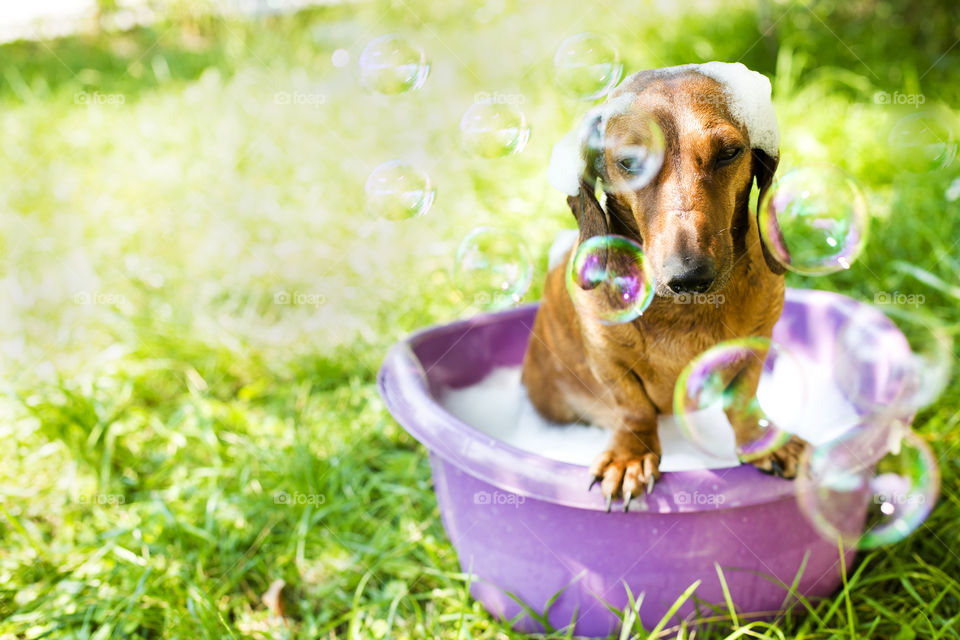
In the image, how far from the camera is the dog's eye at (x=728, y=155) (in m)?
1.60

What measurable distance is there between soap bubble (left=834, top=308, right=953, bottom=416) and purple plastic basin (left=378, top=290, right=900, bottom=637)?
489 mm

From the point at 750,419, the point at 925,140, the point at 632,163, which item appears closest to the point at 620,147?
the point at 632,163

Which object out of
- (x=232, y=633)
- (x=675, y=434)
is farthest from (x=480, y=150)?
(x=232, y=633)

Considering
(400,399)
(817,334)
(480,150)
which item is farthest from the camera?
(817,334)

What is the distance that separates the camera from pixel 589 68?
2188 mm

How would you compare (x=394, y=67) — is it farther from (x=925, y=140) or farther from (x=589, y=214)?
(x=925, y=140)

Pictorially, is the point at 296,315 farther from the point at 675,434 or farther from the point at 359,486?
the point at 675,434

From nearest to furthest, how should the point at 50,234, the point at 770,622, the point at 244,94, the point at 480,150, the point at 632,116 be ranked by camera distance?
the point at 632,116 → the point at 770,622 → the point at 480,150 → the point at 50,234 → the point at 244,94

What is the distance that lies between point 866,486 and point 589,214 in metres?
0.90

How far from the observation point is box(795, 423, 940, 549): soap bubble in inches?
71.4

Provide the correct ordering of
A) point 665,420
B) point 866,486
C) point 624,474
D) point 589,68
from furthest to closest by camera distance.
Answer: point 665,420
point 589,68
point 866,486
point 624,474

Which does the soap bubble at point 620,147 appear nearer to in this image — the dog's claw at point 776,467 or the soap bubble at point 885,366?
the dog's claw at point 776,467

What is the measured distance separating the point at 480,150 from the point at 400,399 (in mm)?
716

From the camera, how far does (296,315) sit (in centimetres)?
346
